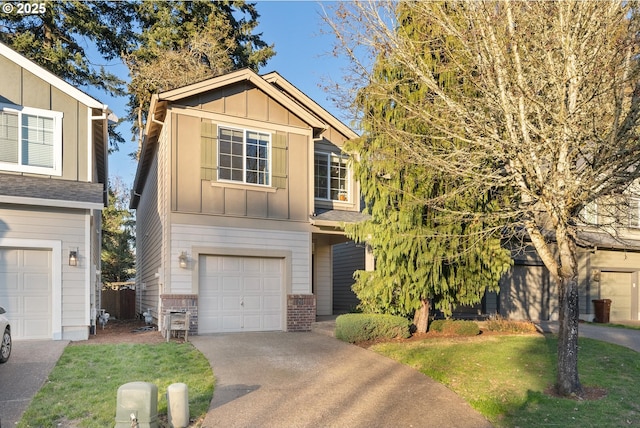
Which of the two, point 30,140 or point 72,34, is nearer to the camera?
point 30,140

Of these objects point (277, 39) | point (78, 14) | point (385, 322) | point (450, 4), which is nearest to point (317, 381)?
point (385, 322)

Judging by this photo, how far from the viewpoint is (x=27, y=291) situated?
35.3 feet

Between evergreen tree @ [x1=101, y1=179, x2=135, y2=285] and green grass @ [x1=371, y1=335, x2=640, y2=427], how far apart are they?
22.0 m

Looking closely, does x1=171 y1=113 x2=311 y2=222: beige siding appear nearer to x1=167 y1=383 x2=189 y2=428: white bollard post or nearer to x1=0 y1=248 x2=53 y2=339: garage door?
x1=0 y1=248 x2=53 y2=339: garage door

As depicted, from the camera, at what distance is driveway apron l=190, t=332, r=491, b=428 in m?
6.06

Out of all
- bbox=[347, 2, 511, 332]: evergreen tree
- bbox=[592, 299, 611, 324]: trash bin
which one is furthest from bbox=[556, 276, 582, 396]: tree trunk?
bbox=[592, 299, 611, 324]: trash bin

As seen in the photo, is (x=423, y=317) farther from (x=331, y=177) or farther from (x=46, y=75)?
(x=46, y=75)

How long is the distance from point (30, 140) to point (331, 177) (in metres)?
7.96

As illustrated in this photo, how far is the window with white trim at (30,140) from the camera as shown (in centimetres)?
1125

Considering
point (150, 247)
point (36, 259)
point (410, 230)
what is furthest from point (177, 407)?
point (150, 247)

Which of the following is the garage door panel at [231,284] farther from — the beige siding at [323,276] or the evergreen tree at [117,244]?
the evergreen tree at [117,244]

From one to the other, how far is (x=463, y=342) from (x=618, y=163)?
208 inches

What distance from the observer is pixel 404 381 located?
303 inches

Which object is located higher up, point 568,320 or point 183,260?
point 183,260
